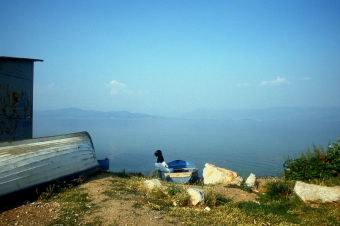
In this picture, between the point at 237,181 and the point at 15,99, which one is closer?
the point at 15,99

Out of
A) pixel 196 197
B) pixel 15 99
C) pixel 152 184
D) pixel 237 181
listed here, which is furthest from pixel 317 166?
pixel 15 99

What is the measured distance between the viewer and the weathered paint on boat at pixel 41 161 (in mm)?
8016

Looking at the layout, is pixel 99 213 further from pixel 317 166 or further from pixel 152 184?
pixel 317 166

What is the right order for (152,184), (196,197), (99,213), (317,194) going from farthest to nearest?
(152,184) → (317,194) → (196,197) → (99,213)

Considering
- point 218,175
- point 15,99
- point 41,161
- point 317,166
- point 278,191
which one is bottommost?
point 218,175

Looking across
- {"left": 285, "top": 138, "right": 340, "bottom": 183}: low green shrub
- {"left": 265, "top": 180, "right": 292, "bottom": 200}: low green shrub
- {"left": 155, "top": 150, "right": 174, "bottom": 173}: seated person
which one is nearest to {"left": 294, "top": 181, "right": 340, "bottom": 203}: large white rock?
{"left": 265, "top": 180, "right": 292, "bottom": 200}: low green shrub

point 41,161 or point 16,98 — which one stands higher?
point 16,98

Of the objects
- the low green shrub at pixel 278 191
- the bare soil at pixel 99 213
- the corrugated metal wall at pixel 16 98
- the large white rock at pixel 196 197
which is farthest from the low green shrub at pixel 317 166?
the corrugated metal wall at pixel 16 98

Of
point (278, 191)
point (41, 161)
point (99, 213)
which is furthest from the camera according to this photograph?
point (278, 191)

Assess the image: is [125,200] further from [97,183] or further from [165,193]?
[97,183]

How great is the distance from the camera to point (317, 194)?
29.3 ft

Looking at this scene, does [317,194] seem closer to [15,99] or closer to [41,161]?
[41,161]

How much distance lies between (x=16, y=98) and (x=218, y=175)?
11.0m

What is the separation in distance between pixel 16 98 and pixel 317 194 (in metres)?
13.2
